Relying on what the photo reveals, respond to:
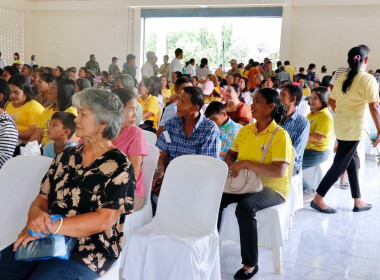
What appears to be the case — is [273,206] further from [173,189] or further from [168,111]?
[168,111]

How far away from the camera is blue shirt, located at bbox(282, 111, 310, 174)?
402 cm

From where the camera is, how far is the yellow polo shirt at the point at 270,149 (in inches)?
122

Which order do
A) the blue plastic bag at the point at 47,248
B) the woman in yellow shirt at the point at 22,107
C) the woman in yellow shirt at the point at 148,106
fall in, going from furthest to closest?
the woman in yellow shirt at the point at 148,106 → the woman in yellow shirt at the point at 22,107 → the blue plastic bag at the point at 47,248

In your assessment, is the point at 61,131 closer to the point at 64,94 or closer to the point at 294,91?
the point at 64,94

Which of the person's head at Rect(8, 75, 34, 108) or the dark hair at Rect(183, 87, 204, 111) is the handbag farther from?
the person's head at Rect(8, 75, 34, 108)

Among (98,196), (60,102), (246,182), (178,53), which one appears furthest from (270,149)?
(178,53)

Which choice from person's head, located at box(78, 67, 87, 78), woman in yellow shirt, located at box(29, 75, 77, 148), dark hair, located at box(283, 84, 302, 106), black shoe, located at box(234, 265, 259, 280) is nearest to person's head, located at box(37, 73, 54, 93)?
woman in yellow shirt, located at box(29, 75, 77, 148)

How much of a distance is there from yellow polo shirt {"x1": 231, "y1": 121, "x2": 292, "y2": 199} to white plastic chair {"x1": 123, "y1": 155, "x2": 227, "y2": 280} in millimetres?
595

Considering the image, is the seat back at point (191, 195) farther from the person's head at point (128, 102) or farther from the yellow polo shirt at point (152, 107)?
the yellow polo shirt at point (152, 107)

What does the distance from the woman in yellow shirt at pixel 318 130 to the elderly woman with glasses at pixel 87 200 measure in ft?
9.68

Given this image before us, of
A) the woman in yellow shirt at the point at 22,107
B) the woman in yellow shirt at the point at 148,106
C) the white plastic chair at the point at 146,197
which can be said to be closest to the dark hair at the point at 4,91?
the woman in yellow shirt at the point at 22,107

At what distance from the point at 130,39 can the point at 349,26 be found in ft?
25.2

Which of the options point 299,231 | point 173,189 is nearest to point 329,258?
point 299,231

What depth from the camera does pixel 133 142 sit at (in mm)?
2855
